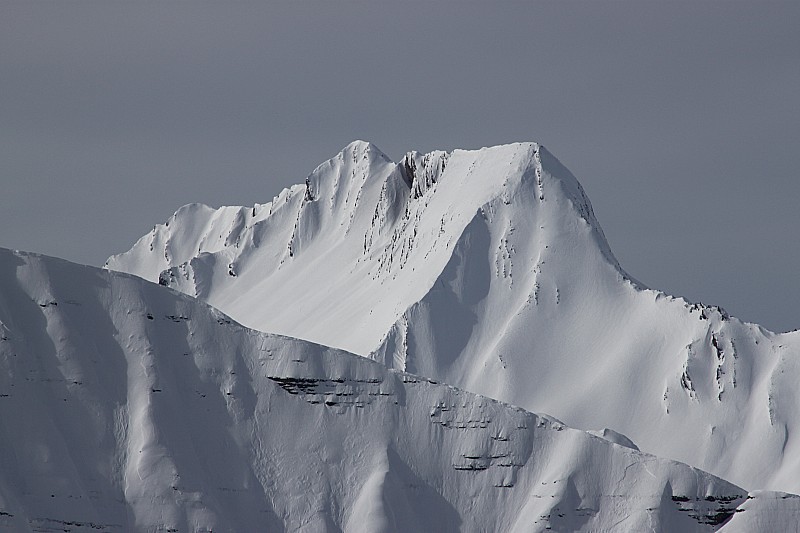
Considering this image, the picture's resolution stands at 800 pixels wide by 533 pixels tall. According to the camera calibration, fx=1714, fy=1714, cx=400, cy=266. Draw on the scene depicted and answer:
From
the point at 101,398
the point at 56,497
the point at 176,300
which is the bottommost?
the point at 56,497

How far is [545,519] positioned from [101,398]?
142ft

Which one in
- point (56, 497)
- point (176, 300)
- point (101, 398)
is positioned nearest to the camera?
point (56, 497)

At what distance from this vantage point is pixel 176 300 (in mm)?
169250

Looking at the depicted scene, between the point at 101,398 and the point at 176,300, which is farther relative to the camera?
the point at 176,300

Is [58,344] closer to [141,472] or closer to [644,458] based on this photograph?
[141,472]

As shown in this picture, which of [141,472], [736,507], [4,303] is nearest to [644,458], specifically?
[736,507]

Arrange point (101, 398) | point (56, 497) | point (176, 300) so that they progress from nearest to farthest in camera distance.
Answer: point (56, 497) → point (101, 398) → point (176, 300)

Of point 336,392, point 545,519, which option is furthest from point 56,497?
point 545,519

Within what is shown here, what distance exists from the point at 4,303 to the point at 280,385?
1089 inches

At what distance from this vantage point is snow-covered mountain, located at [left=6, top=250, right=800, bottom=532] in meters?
155

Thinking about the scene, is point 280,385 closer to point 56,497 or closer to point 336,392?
point 336,392

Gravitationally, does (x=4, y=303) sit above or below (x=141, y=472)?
above

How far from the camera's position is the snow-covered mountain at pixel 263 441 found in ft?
508

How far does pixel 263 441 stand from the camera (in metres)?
164
